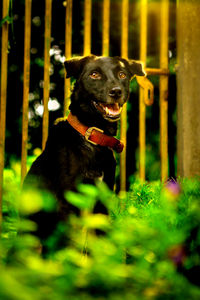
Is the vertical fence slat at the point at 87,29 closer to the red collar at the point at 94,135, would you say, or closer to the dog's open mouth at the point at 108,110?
the dog's open mouth at the point at 108,110

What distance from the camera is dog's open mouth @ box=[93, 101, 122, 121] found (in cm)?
266

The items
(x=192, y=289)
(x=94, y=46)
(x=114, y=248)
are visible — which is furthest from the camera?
(x=94, y=46)

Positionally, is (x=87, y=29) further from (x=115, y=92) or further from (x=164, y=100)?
(x=115, y=92)

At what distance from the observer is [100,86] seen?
2.68 m

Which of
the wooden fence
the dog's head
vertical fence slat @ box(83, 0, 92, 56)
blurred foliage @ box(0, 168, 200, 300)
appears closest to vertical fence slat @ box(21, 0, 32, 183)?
the wooden fence

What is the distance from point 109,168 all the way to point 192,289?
1803 mm

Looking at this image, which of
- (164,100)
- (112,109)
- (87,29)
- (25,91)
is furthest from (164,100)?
(25,91)

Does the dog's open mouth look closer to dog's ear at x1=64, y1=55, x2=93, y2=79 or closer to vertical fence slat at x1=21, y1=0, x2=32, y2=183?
dog's ear at x1=64, y1=55, x2=93, y2=79

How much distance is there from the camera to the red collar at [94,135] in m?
2.56

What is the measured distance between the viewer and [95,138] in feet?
8.41

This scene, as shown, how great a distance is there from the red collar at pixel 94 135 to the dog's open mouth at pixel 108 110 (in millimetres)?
131

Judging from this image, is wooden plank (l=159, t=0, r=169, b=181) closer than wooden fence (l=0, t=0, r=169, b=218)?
No

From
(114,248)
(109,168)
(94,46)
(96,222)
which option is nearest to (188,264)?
(114,248)

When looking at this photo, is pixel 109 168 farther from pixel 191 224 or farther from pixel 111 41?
pixel 111 41
